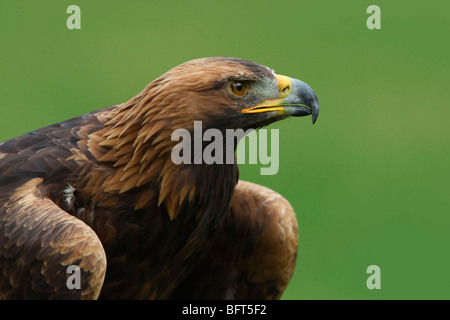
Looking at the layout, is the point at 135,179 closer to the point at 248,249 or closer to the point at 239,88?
the point at 239,88

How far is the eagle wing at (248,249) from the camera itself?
6914 mm

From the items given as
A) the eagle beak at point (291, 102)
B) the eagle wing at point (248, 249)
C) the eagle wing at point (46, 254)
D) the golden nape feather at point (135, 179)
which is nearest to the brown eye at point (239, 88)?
the golden nape feather at point (135, 179)

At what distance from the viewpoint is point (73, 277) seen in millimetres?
5336

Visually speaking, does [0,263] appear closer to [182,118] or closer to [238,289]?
[182,118]

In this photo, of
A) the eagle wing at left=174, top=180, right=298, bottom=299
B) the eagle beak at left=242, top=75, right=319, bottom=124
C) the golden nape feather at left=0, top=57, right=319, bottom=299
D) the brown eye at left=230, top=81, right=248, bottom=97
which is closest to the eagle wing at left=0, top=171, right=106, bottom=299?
the golden nape feather at left=0, top=57, right=319, bottom=299

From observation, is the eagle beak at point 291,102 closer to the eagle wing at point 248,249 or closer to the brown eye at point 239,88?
the brown eye at point 239,88

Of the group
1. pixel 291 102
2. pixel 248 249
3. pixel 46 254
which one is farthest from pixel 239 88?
pixel 248 249

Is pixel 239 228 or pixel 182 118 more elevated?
pixel 182 118

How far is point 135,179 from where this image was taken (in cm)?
581

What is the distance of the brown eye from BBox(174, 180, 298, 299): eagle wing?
1.24 metres

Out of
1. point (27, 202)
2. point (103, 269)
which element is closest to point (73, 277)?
point (103, 269)

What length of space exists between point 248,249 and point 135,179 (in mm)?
1439

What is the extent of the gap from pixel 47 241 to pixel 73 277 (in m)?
0.24
